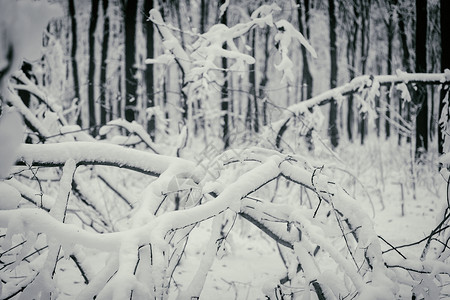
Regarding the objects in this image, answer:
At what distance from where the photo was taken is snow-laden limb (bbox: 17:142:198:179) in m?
1.46

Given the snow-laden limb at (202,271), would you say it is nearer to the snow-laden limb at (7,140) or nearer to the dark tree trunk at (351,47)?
the snow-laden limb at (7,140)

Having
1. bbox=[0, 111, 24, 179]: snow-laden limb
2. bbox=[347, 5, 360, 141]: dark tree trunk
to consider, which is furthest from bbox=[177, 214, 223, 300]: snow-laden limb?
bbox=[347, 5, 360, 141]: dark tree trunk

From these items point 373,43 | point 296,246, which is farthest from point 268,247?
point 373,43

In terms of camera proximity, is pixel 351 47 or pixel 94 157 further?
pixel 351 47

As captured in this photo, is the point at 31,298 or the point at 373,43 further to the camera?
the point at 373,43

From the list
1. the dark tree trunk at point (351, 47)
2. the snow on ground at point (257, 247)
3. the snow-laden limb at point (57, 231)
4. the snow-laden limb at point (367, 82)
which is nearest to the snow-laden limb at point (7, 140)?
the snow-laden limb at point (57, 231)

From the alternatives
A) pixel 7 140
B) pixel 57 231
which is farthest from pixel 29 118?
pixel 7 140

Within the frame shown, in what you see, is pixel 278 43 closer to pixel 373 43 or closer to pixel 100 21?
pixel 100 21

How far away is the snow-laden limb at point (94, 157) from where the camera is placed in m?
1.46

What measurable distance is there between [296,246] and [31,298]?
111 centimetres

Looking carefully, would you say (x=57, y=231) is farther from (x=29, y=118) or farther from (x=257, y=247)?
(x=257, y=247)

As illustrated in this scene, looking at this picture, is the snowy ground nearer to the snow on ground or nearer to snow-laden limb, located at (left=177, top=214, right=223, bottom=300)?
the snow on ground

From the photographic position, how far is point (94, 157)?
1535 mm

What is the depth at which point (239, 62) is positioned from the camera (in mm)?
2689
